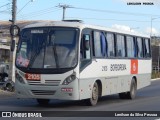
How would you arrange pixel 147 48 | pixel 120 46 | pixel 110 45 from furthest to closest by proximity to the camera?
1. pixel 147 48
2. pixel 120 46
3. pixel 110 45

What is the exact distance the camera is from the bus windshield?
53.1 feet

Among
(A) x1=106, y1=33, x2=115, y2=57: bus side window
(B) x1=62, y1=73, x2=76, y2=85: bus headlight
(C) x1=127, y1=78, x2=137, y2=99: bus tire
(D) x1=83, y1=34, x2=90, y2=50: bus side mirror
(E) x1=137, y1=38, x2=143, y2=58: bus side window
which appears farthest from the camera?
(E) x1=137, y1=38, x2=143, y2=58: bus side window

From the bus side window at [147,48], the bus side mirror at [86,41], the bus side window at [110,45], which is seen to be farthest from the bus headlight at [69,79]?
the bus side window at [147,48]

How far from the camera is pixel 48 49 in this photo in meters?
16.4

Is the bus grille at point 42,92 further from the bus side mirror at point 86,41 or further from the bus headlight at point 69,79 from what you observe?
the bus side mirror at point 86,41

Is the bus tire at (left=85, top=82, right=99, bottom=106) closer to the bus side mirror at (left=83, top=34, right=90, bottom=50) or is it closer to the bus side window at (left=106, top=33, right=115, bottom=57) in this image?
the bus side mirror at (left=83, top=34, right=90, bottom=50)

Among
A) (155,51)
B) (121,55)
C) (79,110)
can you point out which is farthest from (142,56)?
(155,51)

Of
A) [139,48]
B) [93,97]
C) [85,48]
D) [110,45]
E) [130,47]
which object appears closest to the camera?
[85,48]

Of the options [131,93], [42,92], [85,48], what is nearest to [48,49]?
[85,48]

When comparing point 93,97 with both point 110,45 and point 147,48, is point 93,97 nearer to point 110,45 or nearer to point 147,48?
point 110,45

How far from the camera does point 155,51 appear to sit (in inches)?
4254

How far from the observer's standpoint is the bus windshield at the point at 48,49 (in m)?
16.2

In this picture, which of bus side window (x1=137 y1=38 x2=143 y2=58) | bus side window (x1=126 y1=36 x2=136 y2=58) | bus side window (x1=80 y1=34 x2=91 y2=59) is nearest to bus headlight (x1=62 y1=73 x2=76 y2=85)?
bus side window (x1=80 y1=34 x2=91 y2=59)

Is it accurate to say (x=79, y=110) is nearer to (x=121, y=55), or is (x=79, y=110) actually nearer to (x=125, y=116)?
(x=125, y=116)
